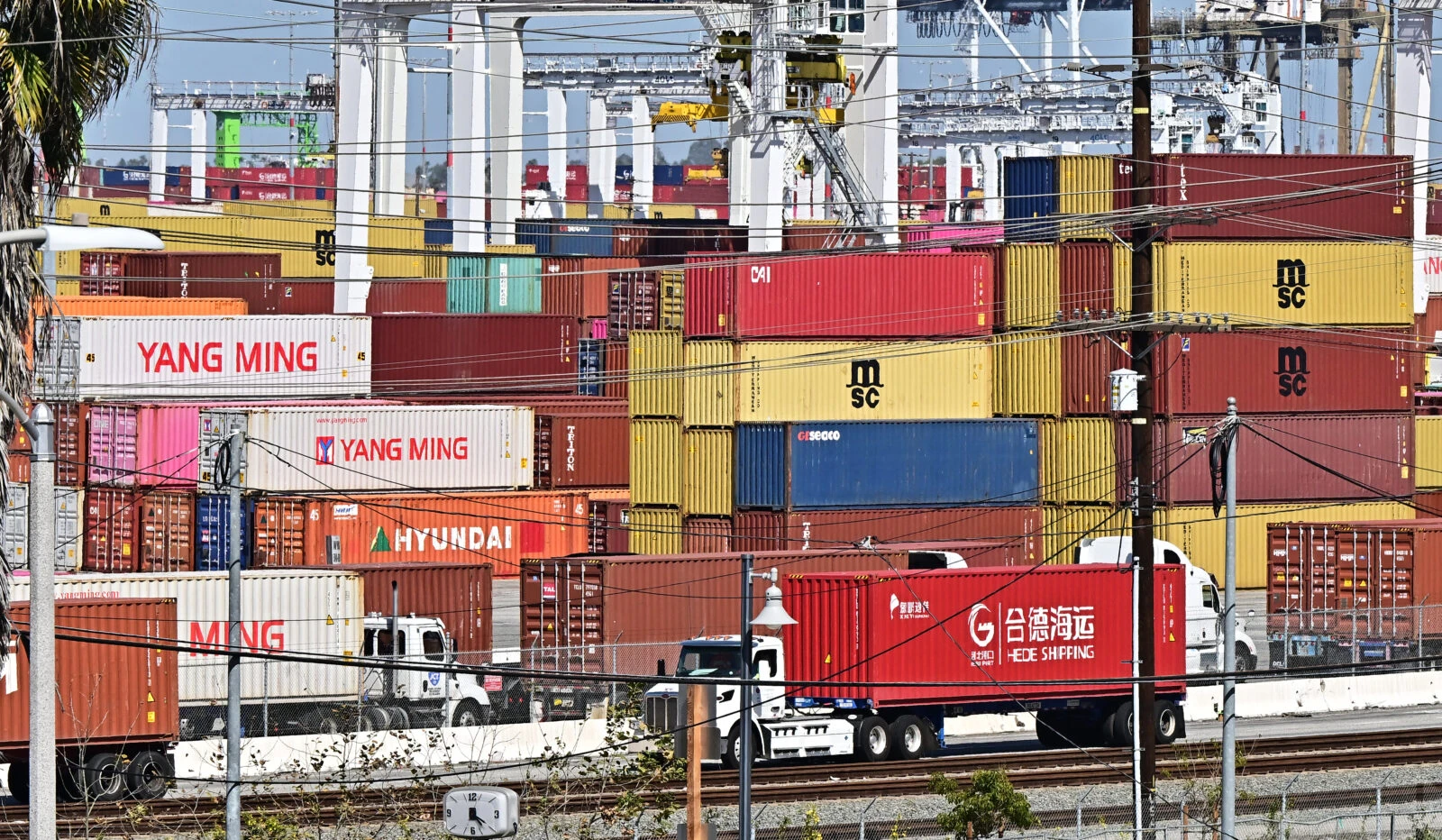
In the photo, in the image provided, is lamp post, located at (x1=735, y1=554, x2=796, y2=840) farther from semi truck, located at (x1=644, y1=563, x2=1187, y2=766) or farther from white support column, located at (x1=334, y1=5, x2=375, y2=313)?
white support column, located at (x1=334, y1=5, x2=375, y2=313)

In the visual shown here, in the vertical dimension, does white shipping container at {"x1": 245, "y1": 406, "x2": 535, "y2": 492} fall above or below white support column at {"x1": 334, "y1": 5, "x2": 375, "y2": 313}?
below

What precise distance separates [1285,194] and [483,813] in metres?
32.0

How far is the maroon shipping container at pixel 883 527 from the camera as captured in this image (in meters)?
38.9

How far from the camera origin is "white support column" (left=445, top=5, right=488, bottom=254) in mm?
67000

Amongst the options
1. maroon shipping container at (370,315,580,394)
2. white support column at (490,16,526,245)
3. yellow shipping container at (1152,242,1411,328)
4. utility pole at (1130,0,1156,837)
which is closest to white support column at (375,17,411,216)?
white support column at (490,16,526,245)

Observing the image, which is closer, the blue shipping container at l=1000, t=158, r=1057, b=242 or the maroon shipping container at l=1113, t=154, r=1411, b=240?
the maroon shipping container at l=1113, t=154, r=1411, b=240

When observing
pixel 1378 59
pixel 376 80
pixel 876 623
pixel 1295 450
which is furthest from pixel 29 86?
pixel 1378 59

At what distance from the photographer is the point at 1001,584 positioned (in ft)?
93.4

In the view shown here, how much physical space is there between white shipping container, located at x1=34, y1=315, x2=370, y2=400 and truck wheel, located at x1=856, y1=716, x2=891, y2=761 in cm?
2561

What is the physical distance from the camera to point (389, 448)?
150 ft

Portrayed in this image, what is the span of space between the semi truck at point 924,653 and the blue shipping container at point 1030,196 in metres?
14.3

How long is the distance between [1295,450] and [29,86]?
33822mm

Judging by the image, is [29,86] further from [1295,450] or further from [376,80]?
[376,80]

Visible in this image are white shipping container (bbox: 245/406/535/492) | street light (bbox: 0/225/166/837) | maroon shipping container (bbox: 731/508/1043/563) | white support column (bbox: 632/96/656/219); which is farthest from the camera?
white support column (bbox: 632/96/656/219)
